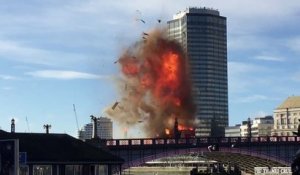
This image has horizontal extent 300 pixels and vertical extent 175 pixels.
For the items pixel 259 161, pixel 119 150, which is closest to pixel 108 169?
pixel 119 150

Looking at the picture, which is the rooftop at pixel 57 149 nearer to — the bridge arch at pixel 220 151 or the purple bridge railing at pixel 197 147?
the purple bridge railing at pixel 197 147

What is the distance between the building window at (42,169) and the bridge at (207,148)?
169 feet

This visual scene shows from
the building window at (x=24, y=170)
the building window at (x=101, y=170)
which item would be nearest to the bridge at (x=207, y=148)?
the building window at (x=101, y=170)

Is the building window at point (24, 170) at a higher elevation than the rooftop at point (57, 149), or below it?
below

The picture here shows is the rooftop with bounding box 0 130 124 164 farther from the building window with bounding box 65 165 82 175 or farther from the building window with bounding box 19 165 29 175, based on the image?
the building window with bounding box 19 165 29 175

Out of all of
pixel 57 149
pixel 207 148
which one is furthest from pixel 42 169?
pixel 207 148

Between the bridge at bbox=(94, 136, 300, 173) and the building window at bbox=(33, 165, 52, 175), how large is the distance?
51.5 metres

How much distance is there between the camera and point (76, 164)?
94750 millimetres

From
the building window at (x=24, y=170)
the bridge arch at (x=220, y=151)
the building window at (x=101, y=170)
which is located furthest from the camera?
the bridge arch at (x=220, y=151)

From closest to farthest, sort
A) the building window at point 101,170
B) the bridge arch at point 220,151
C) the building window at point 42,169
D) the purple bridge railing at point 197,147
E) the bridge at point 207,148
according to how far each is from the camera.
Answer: the building window at point 42,169, the building window at point 101,170, the purple bridge railing at point 197,147, the bridge at point 207,148, the bridge arch at point 220,151

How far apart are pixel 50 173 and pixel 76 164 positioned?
13.9 feet

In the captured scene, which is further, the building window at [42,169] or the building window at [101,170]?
the building window at [101,170]

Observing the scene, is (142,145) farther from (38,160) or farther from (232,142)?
(38,160)

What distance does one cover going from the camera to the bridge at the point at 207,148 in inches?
6220
